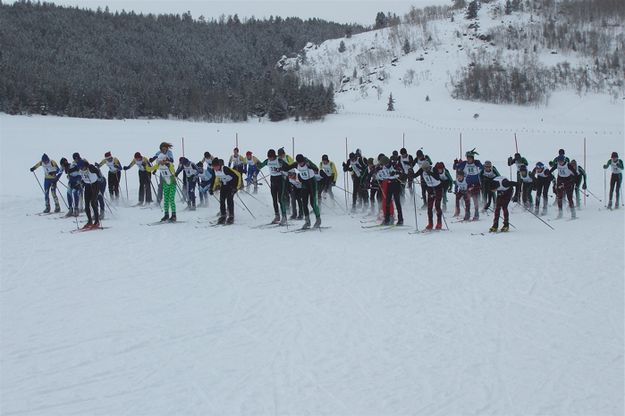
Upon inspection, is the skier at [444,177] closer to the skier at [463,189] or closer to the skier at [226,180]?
the skier at [463,189]

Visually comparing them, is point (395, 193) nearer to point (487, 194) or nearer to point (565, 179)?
point (487, 194)

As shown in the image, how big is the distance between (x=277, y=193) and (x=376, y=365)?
9.18m

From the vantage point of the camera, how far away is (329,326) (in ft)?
23.6

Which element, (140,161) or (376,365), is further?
(140,161)

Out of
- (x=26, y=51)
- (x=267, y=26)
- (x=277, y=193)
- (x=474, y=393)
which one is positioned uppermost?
(x=267, y=26)

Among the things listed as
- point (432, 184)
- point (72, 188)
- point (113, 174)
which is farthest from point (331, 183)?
point (72, 188)

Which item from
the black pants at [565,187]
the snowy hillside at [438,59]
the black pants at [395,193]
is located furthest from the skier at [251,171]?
the snowy hillside at [438,59]

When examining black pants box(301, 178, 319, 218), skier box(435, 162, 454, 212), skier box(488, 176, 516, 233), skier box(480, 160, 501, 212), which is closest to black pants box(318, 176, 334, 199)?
black pants box(301, 178, 319, 218)

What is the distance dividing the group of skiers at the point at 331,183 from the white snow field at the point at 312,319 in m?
0.74

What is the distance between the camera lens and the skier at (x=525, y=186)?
16.3m

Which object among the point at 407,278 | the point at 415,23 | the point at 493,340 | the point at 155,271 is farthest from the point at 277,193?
the point at 415,23

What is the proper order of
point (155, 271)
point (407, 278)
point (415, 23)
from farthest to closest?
point (415, 23) < point (155, 271) < point (407, 278)

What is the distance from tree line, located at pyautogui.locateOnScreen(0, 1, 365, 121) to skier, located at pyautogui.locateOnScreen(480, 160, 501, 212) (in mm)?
40971

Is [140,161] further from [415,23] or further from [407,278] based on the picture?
[415,23]
